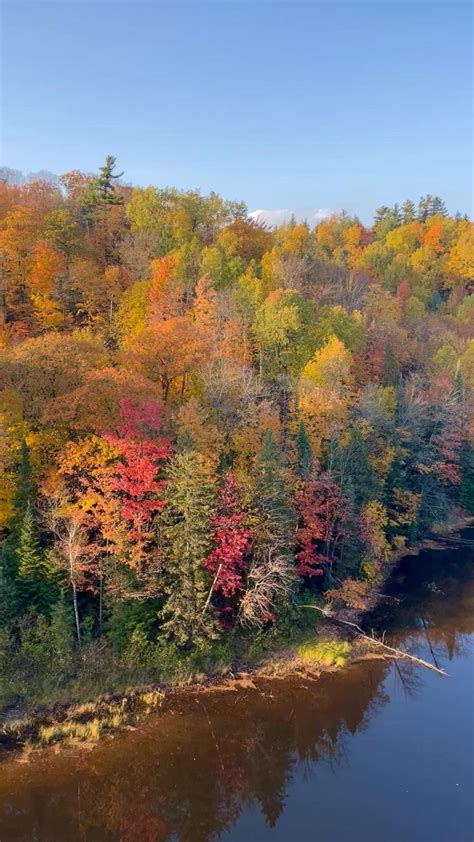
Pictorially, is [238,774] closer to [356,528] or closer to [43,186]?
[356,528]

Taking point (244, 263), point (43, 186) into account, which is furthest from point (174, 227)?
point (43, 186)

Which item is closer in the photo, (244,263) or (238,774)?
(238,774)

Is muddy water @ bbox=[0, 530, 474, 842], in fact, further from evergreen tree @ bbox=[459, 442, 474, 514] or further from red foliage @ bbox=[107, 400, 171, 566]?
evergreen tree @ bbox=[459, 442, 474, 514]

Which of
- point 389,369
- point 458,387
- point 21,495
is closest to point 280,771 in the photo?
point 21,495

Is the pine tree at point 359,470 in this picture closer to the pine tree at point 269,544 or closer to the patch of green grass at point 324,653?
the pine tree at point 269,544

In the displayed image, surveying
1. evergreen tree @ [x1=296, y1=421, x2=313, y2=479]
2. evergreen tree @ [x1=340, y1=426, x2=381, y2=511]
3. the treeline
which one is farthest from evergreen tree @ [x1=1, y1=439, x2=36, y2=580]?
evergreen tree @ [x1=340, y1=426, x2=381, y2=511]

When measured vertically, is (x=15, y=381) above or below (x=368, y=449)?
above

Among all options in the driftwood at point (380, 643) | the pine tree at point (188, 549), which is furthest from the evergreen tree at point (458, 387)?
the pine tree at point (188, 549)
